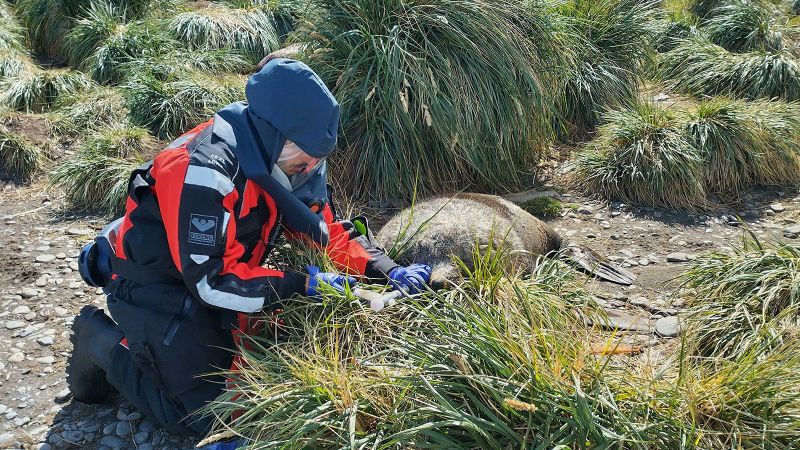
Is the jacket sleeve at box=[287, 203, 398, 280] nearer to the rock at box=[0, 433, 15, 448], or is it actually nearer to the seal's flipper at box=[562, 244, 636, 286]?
the seal's flipper at box=[562, 244, 636, 286]

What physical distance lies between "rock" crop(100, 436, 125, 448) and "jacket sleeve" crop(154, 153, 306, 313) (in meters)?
0.85

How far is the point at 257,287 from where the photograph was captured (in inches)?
140

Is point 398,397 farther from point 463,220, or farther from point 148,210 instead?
point 463,220

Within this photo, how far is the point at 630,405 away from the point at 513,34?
13.5 feet

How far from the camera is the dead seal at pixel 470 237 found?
436 centimetres

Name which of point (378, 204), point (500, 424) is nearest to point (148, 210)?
point (500, 424)

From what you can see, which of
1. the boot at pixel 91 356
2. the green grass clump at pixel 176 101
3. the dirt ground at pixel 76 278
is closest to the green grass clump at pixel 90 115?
the green grass clump at pixel 176 101

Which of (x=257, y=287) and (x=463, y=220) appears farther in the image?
(x=463, y=220)

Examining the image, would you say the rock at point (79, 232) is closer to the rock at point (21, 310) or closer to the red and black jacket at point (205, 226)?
the rock at point (21, 310)

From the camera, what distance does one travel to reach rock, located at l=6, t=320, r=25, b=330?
466 cm

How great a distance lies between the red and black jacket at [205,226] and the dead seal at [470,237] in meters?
0.88

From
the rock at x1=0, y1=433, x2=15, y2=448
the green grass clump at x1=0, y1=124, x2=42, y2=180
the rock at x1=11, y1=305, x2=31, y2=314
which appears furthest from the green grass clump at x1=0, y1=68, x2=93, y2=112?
the rock at x1=0, y1=433, x2=15, y2=448

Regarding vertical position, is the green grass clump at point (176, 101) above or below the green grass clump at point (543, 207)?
above

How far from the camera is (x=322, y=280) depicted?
12.2ft
